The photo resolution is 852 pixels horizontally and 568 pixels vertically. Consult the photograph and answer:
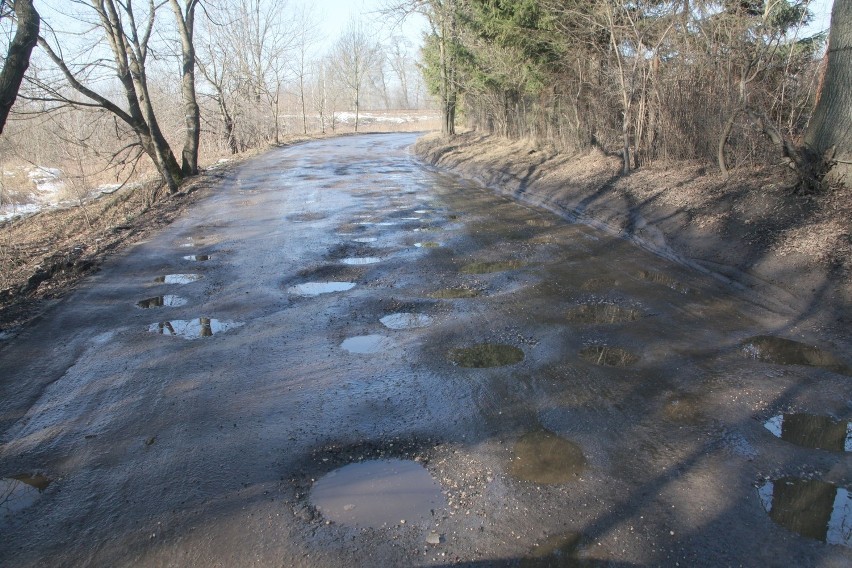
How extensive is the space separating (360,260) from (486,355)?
402 cm

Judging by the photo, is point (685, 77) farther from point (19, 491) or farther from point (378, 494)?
point (19, 491)

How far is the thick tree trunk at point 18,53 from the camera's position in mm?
7699

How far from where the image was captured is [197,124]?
20.2 m

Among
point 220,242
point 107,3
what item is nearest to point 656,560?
point 220,242

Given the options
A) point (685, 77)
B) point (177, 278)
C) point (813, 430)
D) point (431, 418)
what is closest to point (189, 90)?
point (177, 278)

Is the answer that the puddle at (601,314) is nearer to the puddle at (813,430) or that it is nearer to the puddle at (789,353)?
the puddle at (789,353)

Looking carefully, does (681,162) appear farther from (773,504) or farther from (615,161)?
(773,504)

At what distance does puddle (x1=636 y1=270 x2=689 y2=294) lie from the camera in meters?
7.43

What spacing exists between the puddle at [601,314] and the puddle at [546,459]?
8.00ft

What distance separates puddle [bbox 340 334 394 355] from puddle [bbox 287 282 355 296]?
1.69 metres

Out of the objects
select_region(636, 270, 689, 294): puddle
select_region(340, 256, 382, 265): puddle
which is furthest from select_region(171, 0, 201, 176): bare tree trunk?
select_region(636, 270, 689, 294): puddle

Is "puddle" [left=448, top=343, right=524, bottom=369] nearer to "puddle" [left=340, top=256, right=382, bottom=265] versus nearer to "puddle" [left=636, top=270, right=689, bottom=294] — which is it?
"puddle" [left=636, top=270, right=689, bottom=294]

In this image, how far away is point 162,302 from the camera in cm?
723

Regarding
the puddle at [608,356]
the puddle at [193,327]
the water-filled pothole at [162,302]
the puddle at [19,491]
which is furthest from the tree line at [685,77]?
the puddle at [19,491]
